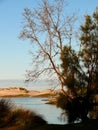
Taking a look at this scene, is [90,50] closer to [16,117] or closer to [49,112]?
[16,117]

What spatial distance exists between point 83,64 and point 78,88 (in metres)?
1.59

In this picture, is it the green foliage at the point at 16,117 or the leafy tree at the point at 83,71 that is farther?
the leafy tree at the point at 83,71

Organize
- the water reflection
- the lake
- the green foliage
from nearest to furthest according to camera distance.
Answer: the green foliage, the lake, the water reflection

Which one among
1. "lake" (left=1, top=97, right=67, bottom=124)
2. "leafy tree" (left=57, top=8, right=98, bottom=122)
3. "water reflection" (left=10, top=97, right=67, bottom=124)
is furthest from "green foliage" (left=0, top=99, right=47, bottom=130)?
"leafy tree" (left=57, top=8, right=98, bottom=122)

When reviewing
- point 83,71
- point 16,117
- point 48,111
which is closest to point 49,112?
point 48,111

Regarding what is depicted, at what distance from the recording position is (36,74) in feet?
84.3

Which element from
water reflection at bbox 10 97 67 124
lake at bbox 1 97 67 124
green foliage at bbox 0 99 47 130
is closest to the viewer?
green foliage at bbox 0 99 47 130

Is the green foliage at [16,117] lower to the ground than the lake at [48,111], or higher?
lower

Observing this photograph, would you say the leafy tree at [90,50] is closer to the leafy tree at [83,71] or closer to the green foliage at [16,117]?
the leafy tree at [83,71]

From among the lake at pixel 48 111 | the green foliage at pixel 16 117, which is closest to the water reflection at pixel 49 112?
the lake at pixel 48 111

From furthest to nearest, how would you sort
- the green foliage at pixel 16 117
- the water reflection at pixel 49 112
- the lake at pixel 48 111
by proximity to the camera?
the water reflection at pixel 49 112
the lake at pixel 48 111
the green foliage at pixel 16 117

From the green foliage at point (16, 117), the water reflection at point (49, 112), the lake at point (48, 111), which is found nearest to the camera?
the green foliage at point (16, 117)

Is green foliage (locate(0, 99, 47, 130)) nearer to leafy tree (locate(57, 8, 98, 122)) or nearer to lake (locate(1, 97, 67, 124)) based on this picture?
lake (locate(1, 97, 67, 124))

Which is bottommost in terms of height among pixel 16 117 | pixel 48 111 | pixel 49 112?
pixel 16 117
